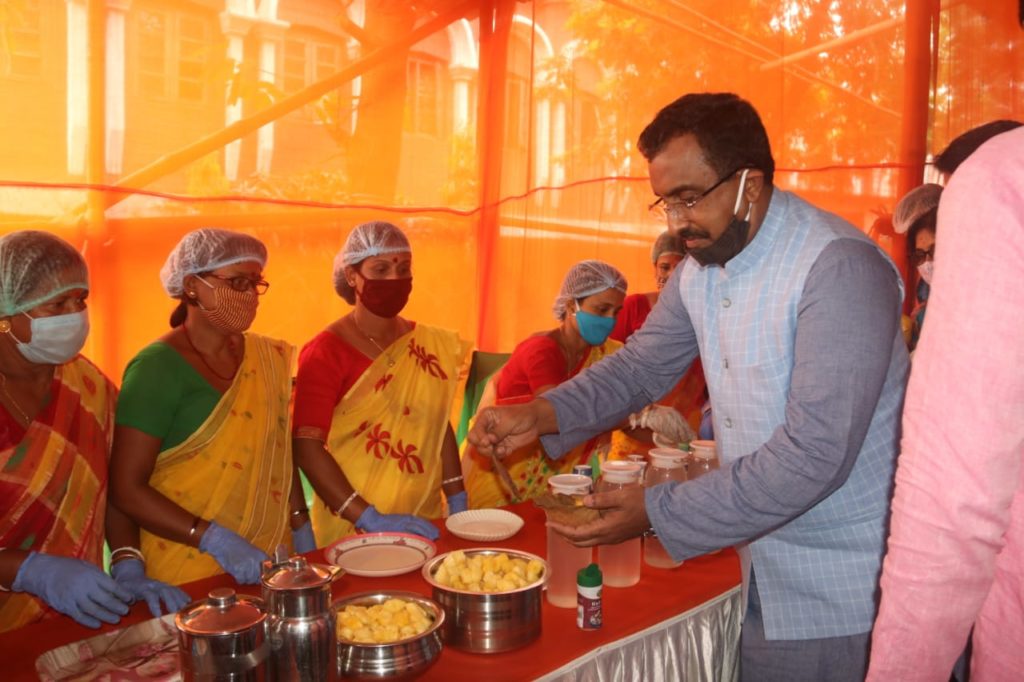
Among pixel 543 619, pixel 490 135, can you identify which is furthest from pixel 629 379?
pixel 490 135

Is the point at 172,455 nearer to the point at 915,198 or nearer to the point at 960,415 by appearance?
the point at 960,415

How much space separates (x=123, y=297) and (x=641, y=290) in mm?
3235

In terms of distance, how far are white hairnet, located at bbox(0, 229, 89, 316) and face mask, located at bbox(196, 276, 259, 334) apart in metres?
0.48

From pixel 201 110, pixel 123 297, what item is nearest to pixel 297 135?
pixel 201 110

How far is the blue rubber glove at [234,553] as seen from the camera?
2.23 metres

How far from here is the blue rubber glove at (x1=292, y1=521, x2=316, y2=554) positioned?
118 inches

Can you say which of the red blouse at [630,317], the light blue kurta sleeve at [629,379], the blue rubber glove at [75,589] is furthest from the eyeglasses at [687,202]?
the red blouse at [630,317]

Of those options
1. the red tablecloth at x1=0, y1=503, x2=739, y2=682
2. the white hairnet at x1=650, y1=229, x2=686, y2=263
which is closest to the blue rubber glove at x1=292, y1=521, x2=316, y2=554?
the red tablecloth at x1=0, y1=503, x2=739, y2=682

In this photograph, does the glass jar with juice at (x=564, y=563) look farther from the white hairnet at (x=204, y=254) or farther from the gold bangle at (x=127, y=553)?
the white hairnet at (x=204, y=254)

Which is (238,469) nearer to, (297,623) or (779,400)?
(297,623)

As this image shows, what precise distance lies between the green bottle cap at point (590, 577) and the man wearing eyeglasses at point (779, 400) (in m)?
0.21

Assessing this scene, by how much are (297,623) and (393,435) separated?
1914mm

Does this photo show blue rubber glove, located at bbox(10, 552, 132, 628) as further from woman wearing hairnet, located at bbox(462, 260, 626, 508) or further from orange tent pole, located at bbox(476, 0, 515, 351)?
orange tent pole, located at bbox(476, 0, 515, 351)

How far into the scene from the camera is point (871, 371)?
4.88 feet
